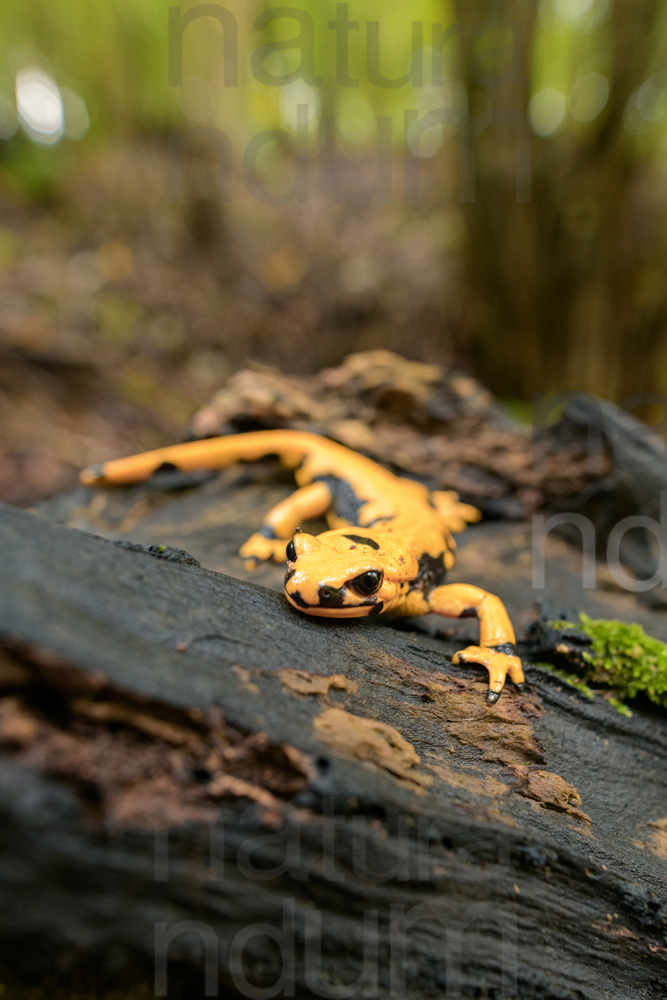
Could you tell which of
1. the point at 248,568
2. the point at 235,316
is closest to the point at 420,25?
the point at 235,316

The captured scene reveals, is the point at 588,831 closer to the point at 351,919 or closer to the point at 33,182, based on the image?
the point at 351,919

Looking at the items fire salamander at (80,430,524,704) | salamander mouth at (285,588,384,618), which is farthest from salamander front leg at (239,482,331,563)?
salamander mouth at (285,588,384,618)

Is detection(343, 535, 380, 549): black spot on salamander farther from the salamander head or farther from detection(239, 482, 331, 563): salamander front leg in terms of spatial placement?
detection(239, 482, 331, 563): salamander front leg

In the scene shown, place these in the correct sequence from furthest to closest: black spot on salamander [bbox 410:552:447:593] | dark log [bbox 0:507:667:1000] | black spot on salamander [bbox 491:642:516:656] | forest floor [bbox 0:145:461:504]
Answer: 1. forest floor [bbox 0:145:461:504]
2. black spot on salamander [bbox 410:552:447:593]
3. black spot on salamander [bbox 491:642:516:656]
4. dark log [bbox 0:507:667:1000]

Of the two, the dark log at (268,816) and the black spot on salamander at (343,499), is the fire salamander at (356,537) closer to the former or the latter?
the black spot on salamander at (343,499)

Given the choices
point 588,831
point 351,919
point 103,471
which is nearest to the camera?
point 351,919

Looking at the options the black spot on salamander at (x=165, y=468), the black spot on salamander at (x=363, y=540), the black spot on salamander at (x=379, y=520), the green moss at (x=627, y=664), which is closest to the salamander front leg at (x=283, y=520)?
the black spot on salamander at (x=379, y=520)

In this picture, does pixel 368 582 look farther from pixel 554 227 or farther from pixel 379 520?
pixel 554 227
